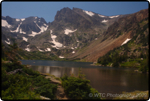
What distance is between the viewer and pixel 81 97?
734 inches

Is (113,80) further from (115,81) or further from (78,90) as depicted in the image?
(78,90)

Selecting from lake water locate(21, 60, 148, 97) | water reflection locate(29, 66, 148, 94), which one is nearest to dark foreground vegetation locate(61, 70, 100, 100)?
lake water locate(21, 60, 148, 97)

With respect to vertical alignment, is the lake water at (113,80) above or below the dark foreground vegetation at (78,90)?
below

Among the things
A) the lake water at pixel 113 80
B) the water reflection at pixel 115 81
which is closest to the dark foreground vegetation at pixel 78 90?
the lake water at pixel 113 80

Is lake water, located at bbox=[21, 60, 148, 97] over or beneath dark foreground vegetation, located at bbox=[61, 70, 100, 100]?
beneath

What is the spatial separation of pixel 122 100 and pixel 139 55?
14337 cm

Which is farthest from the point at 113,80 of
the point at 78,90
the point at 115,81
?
the point at 78,90

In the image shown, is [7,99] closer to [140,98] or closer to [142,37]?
[140,98]

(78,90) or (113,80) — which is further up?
(78,90)

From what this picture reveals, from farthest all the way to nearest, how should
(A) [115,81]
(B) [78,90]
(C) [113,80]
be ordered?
1. (C) [113,80]
2. (A) [115,81]
3. (B) [78,90]

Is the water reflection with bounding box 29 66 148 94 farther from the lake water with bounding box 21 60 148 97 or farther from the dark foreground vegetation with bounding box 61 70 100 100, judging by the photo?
the dark foreground vegetation with bounding box 61 70 100 100

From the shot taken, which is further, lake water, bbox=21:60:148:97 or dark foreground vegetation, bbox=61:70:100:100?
lake water, bbox=21:60:148:97

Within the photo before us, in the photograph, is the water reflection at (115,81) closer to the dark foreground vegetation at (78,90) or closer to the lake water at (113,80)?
the lake water at (113,80)

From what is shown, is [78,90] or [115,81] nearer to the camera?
[78,90]
